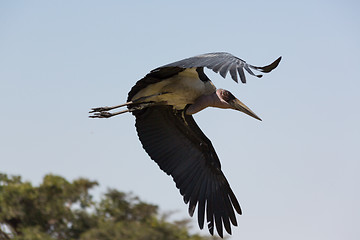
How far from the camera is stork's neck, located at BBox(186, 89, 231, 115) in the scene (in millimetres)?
10023

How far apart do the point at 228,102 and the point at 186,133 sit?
1187 millimetres

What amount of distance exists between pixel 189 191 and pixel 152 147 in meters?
0.89

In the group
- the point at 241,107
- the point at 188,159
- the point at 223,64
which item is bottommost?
the point at 223,64

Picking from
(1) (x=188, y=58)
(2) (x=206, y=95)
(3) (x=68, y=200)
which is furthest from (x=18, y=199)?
(1) (x=188, y=58)

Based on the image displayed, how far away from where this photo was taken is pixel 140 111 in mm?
10648

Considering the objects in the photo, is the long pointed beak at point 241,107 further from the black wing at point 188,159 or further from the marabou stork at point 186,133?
the black wing at point 188,159

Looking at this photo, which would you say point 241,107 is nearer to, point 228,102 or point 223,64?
point 228,102

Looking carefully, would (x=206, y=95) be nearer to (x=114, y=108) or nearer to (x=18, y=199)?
(x=114, y=108)

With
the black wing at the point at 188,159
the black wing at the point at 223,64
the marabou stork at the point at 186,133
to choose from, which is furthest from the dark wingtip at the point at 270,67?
the black wing at the point at 188,159

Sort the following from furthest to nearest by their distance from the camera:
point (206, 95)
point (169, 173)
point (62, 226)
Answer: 1. point (62, 226)
2. point (169, 173)
3. point (206, 95)

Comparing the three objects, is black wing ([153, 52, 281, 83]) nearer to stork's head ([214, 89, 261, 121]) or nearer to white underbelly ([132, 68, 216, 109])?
white underbelly ([132, 68, 216, 109])

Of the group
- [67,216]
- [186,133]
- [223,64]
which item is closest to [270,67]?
[223,64]

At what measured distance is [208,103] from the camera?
1001 centimetres

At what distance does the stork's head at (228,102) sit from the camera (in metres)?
10.1
